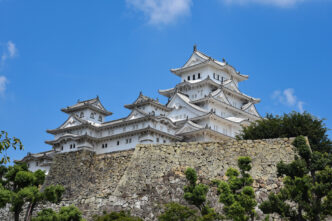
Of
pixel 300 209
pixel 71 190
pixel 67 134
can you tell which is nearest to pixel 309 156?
pixel 300 209

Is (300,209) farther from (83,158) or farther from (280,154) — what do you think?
(83,158)

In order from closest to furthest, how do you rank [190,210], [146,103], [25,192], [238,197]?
[238,197] → [190,210] → [25,192] → [146,103]

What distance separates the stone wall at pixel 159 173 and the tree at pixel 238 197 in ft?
5.49

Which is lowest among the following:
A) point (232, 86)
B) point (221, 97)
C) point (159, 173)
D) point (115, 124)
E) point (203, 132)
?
point (159, 173)

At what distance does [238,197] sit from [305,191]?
6.94 feet

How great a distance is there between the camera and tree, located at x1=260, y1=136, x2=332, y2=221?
14906 mm

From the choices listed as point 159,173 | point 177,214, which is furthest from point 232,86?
point 177,214

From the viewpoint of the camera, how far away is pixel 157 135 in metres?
54.2

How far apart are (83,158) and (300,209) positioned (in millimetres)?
9996

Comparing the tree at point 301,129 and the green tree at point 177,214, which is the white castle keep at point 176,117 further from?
the green tree at point 177,214

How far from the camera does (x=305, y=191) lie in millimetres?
15125

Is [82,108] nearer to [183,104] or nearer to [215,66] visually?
[183,104]

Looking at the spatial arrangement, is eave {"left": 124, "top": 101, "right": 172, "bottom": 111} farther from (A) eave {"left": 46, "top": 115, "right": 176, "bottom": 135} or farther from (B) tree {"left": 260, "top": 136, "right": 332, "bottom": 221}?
(B) tree {"left": 260, "top": 136, "right": 332, "bottom": 221}

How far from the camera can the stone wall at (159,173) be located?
60.5 feet
